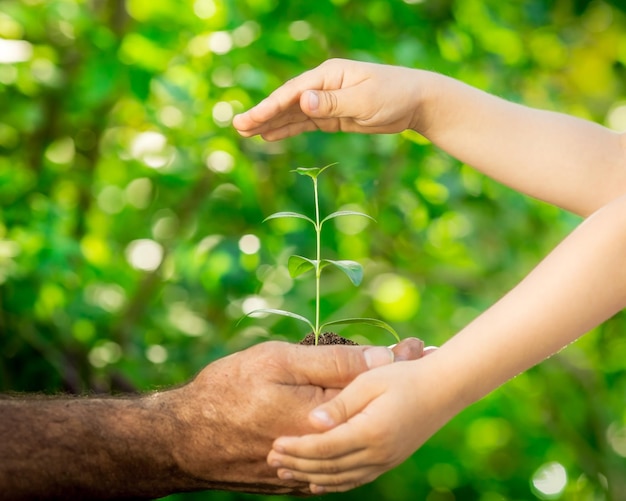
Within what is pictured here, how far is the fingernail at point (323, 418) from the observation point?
3.89 feet

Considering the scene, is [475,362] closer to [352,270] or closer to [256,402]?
[352,270]

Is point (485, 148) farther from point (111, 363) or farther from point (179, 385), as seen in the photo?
point (111, 363)

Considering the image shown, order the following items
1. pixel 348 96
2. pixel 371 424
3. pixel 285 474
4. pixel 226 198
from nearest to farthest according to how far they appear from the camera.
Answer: pixel 371 424 < pixel 285 474 < pixel 348 96 < pixel 226 198

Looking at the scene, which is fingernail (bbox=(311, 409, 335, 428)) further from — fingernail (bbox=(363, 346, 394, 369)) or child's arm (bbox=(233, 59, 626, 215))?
child's arm (bbox=(233, 59, 626, 215))

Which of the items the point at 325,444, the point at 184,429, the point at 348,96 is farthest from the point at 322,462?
the point at 348,96

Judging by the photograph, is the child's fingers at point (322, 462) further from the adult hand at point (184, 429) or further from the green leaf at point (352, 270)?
the green leaf at point (352, 270)

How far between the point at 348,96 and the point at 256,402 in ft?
1.43

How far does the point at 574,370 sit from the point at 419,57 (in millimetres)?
1118

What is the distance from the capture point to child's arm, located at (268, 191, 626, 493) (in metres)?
1.15

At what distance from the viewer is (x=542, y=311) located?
45.8 inches

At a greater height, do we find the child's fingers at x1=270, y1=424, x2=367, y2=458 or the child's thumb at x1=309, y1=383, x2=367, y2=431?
the child's thumb at x1=309, y1=383, x2=367, y2=431

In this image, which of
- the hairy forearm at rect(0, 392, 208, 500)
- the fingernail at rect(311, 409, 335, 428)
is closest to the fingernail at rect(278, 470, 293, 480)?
the fingernail at rect(311, 409, 335, 428)

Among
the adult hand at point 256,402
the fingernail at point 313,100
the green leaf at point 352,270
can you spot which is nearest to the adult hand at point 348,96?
the fingernail at point 313,100

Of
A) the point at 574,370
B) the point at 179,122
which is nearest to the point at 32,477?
the point at 179,122
